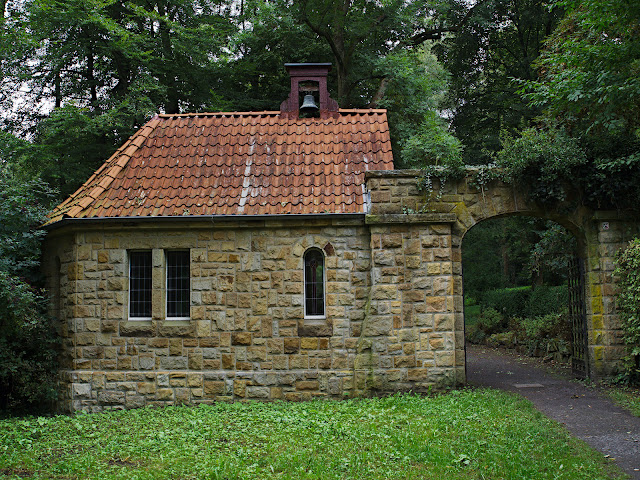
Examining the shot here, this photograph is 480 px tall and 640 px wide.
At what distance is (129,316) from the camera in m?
10.4

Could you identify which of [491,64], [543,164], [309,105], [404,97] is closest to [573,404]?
[543,164]

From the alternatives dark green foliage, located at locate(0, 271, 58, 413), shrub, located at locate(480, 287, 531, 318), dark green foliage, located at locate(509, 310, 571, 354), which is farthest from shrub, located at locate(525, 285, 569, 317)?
dark green foliage, located at locate(0, 271, 58, 413)

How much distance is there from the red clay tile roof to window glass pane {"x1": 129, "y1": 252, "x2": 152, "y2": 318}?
2.97 feet

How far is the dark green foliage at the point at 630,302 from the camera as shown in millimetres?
9586

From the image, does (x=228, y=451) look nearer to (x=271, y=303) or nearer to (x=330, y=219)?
(x=271, y=303)

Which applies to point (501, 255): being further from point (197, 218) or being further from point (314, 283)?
point (197, 218)

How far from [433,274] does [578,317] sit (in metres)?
3.62

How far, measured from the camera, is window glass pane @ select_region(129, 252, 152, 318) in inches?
412

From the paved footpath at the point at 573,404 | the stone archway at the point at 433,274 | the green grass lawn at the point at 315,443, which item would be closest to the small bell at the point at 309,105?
the stone archway at the point at 433,274

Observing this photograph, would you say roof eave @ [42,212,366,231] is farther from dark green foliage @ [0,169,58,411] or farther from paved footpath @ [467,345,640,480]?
paved footpath @ [467,345,640,480]

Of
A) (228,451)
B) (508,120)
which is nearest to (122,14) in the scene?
(508,120)

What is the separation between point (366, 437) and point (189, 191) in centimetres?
Answer: 593

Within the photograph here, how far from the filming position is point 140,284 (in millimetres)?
10523

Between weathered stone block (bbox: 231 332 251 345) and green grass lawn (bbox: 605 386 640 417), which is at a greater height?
weathered stone block (bbox: 231 332 251 345)
